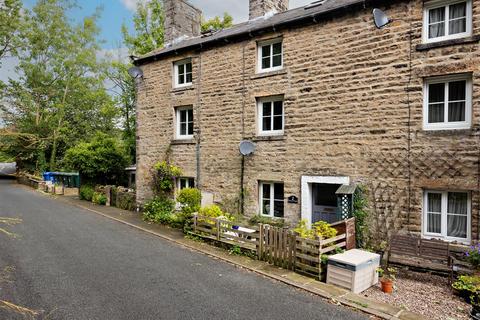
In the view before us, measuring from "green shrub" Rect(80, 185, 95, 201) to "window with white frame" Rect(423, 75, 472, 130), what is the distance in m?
19.8

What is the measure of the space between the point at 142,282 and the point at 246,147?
6676 millimetres

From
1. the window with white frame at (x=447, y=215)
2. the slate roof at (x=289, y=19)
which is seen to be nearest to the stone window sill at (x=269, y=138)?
the slate roof at (x=289, y=19)

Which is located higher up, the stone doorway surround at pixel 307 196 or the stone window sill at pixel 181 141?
the stone window sill at pixel 181 141

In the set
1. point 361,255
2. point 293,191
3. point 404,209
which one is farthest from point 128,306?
point 404,209

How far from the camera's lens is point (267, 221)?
12.5 meters

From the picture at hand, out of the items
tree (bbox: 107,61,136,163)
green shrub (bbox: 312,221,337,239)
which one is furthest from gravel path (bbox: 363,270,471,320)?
tree (bbox: 107,61,136,163)

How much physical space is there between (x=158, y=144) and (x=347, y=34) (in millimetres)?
10228

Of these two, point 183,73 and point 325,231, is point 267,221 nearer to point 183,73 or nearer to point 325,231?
point 325,231

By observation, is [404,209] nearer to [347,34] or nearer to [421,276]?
[421,276]

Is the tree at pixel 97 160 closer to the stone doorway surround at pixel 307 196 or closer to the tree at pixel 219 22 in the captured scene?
the stone doorway surround at pixel 307 196

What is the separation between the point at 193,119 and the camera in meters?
15.2

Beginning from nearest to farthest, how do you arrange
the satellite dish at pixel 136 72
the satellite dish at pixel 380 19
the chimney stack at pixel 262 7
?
1. the satellite dish at pixel 380 19
2. the chimney stack at pixel 262 7
3. the satellite dish at pixel 136 72

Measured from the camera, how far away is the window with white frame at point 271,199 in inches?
497

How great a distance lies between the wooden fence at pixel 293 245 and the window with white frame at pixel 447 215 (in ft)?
7.13
